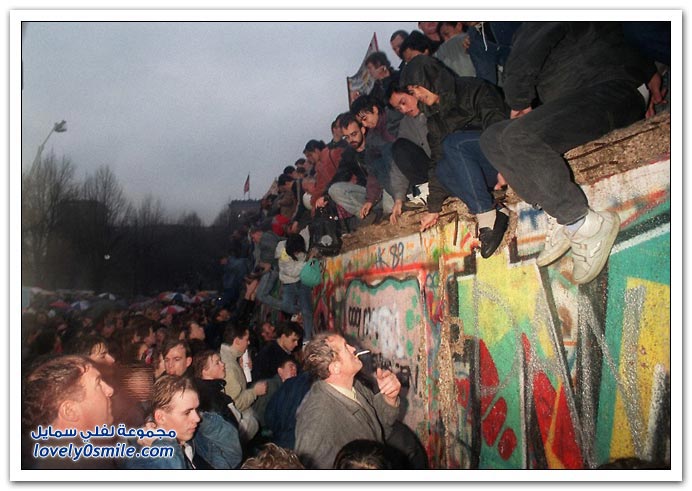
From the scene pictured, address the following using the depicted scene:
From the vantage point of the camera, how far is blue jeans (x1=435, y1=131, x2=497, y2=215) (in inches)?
90.4

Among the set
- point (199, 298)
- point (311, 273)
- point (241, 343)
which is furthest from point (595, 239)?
point (199, 298)

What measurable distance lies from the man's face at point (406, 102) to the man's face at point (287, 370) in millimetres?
2049

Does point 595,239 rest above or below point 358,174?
below

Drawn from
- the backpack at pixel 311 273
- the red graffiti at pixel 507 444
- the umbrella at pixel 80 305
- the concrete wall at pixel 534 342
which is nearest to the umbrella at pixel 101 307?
the umbrella at pixel 80 305

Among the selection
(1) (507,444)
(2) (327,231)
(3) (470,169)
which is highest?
(3) (470,169)

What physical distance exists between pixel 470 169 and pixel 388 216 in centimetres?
123

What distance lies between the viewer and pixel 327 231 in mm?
4254

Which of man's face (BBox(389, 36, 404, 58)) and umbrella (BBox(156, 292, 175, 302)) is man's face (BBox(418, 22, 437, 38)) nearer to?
man's face (BBox(389, 36, 404, 58))

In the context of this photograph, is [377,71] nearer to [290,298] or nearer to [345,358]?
[345,358]

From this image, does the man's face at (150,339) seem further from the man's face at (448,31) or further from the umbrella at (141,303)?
the man's face at (448,31)

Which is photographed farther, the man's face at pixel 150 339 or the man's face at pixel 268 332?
the man's face at pixel 268 332

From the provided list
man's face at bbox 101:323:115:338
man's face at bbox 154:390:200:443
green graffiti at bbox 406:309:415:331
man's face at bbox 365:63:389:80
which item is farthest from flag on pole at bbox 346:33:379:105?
man's face at bbox 101:323:115:338

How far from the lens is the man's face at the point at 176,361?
293 centimetres

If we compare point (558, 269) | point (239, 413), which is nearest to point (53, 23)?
point (239, 413)
